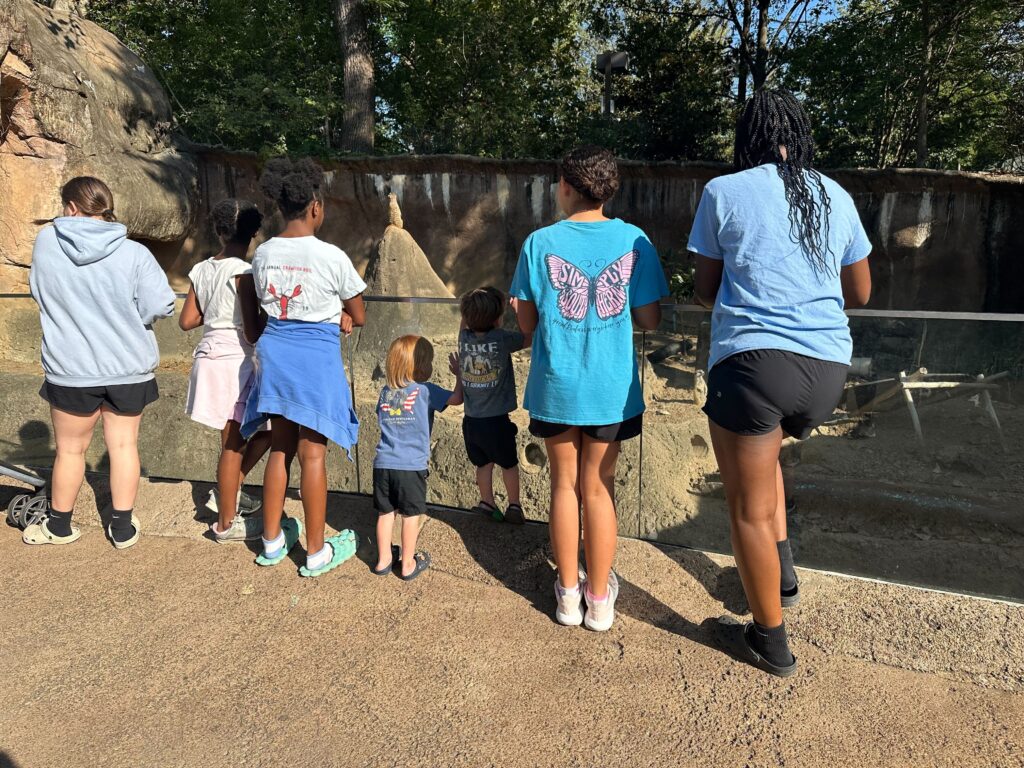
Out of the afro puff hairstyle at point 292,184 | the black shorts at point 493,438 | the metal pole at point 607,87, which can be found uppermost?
the metal pole at point 607,87

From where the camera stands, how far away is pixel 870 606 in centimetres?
259

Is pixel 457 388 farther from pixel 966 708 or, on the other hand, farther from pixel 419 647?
pixel 966 708

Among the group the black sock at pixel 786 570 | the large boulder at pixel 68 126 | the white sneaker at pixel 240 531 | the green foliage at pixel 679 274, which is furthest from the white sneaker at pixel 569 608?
the large boulder at pixel 68 126

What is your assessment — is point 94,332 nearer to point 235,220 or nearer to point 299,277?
point 235,220

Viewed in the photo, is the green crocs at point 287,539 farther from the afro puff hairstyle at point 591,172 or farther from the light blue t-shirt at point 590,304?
the afro puff hairstyle at point 591,172

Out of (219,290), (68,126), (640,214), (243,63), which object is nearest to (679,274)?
(640,214)

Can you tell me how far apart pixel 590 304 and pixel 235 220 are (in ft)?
5.44

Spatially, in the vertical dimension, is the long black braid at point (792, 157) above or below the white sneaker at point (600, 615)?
above

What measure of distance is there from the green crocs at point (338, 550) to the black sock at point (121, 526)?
0.92m

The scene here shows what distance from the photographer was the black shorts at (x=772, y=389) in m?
2.06

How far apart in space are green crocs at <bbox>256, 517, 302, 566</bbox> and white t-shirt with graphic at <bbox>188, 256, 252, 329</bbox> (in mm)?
926

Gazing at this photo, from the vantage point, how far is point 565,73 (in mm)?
16891

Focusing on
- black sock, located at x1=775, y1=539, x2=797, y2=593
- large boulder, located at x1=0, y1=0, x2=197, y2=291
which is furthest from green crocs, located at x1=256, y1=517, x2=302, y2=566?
large boulder, located at x1=0, y1=0, x2=197, y2=291

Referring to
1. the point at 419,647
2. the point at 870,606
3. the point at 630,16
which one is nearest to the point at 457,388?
the point at 419,647
